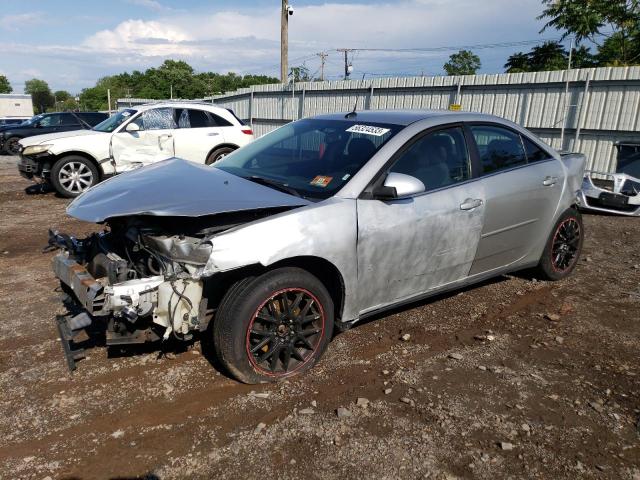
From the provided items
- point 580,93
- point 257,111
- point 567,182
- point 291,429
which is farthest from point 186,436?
point 257,111

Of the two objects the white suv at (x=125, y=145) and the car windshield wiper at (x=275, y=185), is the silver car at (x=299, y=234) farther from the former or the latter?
the white suv at (x=125, y=145)

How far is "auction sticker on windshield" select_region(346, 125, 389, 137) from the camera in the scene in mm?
3840

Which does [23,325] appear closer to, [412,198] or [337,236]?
[337,236]

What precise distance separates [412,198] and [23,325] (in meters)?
3.24

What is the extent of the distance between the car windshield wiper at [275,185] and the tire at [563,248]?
2.77 metres

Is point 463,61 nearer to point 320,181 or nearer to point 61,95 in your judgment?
point 320,181

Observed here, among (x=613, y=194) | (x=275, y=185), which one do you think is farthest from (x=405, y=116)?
(x=613, y=194)

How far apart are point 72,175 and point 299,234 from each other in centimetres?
811

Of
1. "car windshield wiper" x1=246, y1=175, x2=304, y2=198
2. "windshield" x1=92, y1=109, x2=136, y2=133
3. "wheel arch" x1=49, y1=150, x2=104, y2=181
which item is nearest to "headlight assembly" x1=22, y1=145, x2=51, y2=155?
"wheel arch" x1=49, y1=150, x2=104, y2=181

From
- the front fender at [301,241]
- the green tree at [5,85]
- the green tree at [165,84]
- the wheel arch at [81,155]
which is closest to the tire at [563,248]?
the front fender at [301,241]

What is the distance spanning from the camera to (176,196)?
10.5ft

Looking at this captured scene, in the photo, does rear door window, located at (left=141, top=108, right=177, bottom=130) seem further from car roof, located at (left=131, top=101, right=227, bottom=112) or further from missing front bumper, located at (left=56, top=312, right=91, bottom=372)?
missing front bumper, located at (left=56, top=312, right=91, bottom=372)

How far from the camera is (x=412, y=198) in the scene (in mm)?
3648

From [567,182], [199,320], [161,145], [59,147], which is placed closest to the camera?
[199,320]
